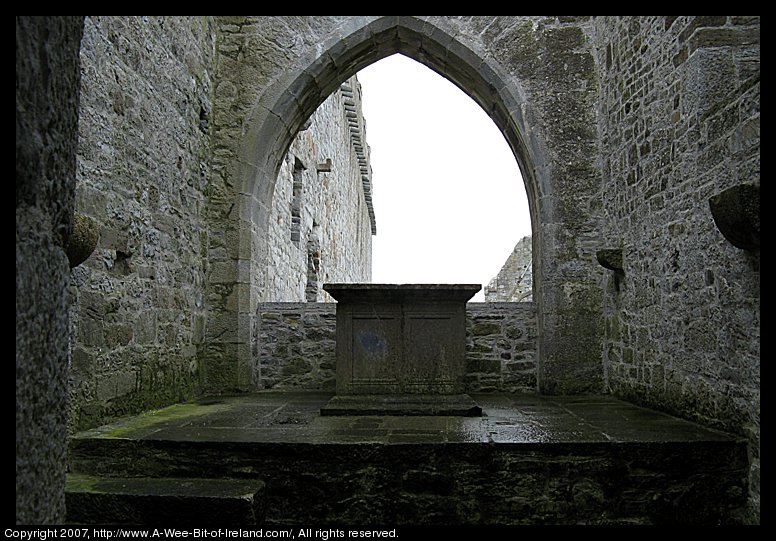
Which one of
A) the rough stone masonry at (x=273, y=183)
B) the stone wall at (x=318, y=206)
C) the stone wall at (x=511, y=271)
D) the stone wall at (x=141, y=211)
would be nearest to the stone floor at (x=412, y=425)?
the rough stone masonry at (x=273, y=183)

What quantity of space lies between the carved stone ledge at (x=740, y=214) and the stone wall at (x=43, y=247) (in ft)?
10.0

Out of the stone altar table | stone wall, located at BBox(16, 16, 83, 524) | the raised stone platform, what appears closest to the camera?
stone wall, located at BBox(16, 16, 83, 524)

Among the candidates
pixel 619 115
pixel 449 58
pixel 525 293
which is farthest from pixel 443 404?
pixel 525 293

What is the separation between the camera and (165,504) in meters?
3.32

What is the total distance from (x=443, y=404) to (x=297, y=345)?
7.23ft

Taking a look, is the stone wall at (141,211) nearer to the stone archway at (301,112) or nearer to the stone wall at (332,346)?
the stone archway at (301,112)

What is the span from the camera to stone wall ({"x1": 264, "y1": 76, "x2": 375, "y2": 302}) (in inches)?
347

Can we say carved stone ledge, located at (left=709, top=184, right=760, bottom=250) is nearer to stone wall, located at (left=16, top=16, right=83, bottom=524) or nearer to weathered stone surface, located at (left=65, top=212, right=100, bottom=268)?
stone wall, located at (left=16, top=16, right=83, bottom=524)

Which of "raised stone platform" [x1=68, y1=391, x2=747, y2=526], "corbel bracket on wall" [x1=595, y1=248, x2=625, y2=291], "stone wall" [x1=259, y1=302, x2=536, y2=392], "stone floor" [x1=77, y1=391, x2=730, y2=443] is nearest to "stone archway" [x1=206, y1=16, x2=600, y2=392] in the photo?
"stone wall" [x1=259, y1=302, x2=536, y2=392]

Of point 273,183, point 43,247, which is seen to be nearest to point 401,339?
point 273,183

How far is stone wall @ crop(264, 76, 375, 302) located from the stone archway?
86cm

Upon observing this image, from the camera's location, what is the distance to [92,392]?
4.25 m

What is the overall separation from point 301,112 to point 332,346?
2.50m
